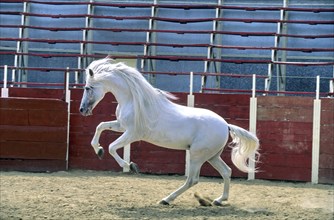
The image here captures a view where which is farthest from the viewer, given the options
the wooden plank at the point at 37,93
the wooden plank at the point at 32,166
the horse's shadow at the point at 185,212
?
the wooden plank at the point at 37,93

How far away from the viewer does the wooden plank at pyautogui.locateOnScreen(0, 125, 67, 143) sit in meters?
10.2

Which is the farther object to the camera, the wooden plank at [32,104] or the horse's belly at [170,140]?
the wooden plank at [32,104]

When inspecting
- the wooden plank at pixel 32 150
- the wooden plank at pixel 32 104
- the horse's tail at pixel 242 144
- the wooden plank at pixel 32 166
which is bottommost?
the wooden plank at pixel 32 166

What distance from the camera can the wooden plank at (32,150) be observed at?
10.1 meters

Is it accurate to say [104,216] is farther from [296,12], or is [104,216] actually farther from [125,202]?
[296,12]

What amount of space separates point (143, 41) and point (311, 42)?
11.8 feet

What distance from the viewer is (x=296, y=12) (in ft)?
45.3

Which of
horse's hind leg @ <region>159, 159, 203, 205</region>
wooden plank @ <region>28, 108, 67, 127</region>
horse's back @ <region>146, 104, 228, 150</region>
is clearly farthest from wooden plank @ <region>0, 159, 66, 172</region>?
horse's hind leg @ <region>159, 159, 203, 205</region>

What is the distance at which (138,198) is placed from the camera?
7383 mm

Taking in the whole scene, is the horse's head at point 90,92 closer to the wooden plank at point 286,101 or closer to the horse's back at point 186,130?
the horse's back at point 186,130

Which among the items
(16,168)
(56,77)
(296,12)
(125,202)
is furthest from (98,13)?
(125,202)

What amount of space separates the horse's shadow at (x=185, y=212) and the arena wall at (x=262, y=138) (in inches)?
125

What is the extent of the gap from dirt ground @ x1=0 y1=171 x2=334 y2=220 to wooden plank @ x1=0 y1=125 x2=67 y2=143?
64 cm

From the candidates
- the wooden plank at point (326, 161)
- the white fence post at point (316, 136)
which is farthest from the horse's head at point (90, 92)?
the wooden plank at point (326, 161)
